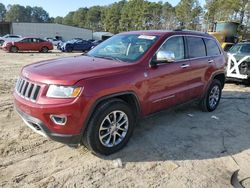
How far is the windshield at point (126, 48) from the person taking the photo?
15.3ft

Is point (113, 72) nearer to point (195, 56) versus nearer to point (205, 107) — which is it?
point (195, 56)

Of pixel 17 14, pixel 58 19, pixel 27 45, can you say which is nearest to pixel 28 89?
pixel 27 45

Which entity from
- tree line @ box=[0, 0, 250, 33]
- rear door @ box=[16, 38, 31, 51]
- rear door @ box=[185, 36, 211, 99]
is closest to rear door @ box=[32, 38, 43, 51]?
rear door @ box=[16, 38, 31, 51]

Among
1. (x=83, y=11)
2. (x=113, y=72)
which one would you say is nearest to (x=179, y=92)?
(x=113, y=72)

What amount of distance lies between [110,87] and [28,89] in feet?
3.68

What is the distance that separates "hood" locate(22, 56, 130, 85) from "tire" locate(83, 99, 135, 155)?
18.1 inches

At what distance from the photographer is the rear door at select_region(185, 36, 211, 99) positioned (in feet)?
18.3

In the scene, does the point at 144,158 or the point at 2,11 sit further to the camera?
the point at 2,11

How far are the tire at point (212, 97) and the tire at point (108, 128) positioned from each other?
2.62 m

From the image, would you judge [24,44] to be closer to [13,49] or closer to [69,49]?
[13,49]

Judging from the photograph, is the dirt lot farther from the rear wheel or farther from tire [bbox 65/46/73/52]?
tire [bbox 65/46/73/52]

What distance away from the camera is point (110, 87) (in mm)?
3887

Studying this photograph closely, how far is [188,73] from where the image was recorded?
5.45 m

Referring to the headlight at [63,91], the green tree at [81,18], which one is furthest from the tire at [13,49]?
the green tree at [81,18]
